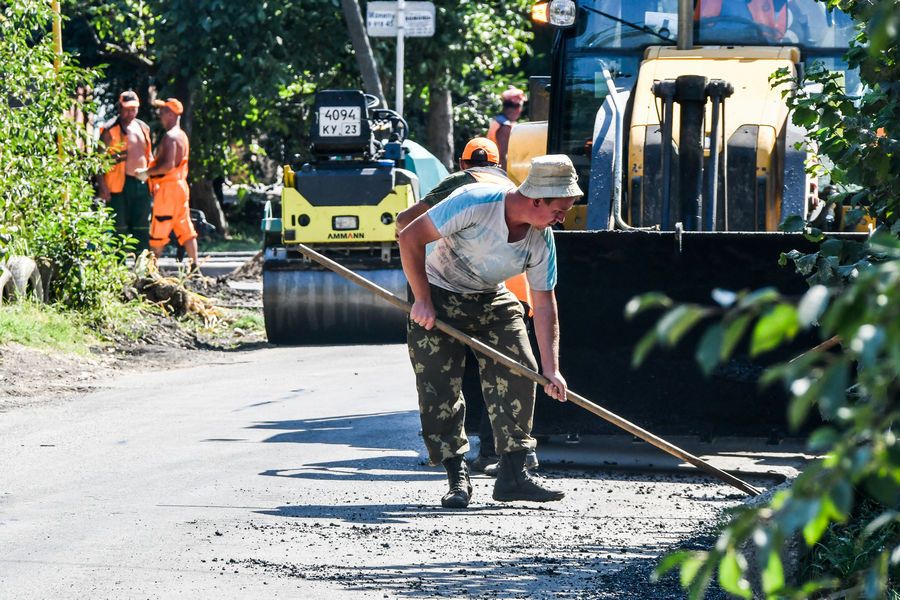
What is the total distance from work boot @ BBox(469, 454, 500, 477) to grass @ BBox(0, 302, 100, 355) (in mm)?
4226

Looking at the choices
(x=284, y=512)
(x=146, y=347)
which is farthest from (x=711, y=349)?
(x=146, y=347)

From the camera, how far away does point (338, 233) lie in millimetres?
11656

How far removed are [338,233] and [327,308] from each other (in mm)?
586

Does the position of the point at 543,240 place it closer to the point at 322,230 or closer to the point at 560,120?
the point at 560,120

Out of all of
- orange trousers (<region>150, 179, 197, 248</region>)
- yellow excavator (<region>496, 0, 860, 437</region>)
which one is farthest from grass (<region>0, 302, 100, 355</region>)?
yellow excavator (<region>496, 0, 860, 437</region>)

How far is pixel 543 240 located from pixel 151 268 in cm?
727

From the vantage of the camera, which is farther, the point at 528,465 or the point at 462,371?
the point at 528,465

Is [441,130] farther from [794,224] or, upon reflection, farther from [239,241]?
[794,224]

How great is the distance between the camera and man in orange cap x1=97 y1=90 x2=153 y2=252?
15.3m

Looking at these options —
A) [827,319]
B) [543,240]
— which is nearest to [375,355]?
[543,240]

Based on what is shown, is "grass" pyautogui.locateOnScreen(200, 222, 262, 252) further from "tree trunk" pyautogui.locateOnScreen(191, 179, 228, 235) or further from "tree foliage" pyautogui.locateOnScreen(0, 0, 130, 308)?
"tree foliage" pyautogui.locateOnScreen(0, 0, 130, 308)

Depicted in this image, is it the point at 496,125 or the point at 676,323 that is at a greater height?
the point at 496,125

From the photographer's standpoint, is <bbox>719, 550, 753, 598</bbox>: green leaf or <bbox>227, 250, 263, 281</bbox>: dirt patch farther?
<bbox>227, 250, 263, 281</bbox>: dirt patch

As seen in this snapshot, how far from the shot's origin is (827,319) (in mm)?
1704
